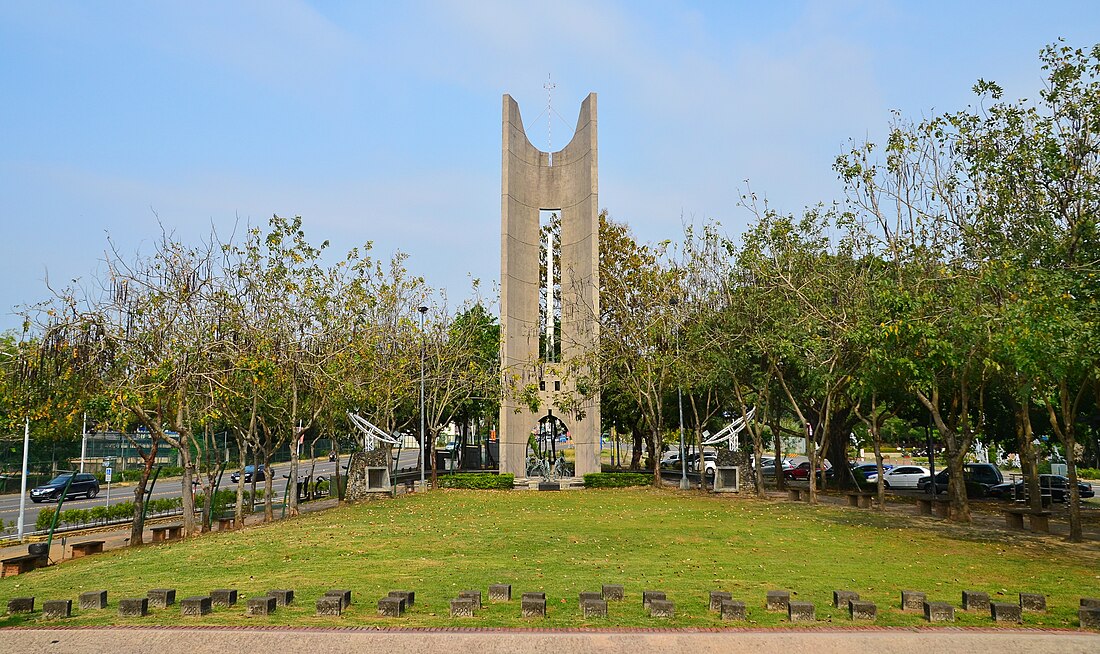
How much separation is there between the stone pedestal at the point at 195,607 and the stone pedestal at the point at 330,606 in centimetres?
138

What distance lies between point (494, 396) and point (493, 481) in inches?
215

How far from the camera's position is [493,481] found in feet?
113

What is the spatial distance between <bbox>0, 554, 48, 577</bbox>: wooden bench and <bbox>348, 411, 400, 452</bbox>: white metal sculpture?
16519mm

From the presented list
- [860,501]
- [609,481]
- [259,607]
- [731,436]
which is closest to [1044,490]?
[860,501]

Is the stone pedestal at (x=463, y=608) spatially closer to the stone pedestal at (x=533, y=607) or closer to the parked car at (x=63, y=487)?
the stone pedestal at (x=533, y=607)

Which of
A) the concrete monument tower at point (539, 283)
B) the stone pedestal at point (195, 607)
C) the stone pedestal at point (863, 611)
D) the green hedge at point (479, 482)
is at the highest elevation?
the concrete monument tower at point (539, 283)

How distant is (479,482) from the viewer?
34312 millimetres

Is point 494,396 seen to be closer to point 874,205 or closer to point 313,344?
point 313,344

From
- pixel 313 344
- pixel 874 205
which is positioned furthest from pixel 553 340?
pixel 874 205

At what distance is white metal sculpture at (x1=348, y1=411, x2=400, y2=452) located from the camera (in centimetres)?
3281

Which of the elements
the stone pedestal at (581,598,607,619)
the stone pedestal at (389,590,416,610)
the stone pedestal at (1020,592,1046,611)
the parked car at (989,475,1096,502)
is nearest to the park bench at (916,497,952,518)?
the parked car at (989,475,1096,502)

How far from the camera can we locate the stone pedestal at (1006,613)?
988 cm

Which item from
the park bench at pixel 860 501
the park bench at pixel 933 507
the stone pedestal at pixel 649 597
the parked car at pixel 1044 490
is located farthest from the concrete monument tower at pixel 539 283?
the stone pedestal at pixel 649 597

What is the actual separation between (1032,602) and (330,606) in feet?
28.7
